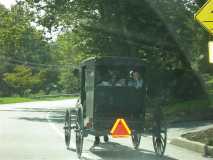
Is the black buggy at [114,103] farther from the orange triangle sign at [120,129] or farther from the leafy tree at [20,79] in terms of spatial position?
the leafy tree at [20,79]

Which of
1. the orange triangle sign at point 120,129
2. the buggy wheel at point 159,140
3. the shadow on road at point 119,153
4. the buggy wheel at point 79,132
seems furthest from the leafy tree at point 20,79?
the orange triangle sign at point 120,129

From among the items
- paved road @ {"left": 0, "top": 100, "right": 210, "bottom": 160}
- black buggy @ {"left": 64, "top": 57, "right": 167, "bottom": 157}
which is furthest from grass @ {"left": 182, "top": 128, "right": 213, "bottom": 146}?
black buggy @ {"left": 64, "top": 57, "right": 167, "bottom": 157}

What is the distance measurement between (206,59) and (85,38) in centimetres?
814

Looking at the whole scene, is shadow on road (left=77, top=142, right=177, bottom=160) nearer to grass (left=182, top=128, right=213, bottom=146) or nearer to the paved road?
the paved road

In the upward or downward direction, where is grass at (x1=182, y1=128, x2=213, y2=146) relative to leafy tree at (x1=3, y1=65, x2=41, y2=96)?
downward

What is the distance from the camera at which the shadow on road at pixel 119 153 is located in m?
15.3

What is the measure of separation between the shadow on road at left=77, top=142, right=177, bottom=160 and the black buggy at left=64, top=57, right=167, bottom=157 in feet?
1.25

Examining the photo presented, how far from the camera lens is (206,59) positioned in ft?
102

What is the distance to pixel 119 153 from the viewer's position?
647 inches

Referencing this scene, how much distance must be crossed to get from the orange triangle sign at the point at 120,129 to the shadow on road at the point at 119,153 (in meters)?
0.64

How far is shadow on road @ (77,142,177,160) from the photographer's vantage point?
15297 millimetres

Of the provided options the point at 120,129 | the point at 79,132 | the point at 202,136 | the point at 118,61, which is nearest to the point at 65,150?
the point at 79,132

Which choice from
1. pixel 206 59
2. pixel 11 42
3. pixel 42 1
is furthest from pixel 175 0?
pixel 11 42

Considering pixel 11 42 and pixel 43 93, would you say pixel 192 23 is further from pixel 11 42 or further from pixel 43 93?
pixel 43 93
